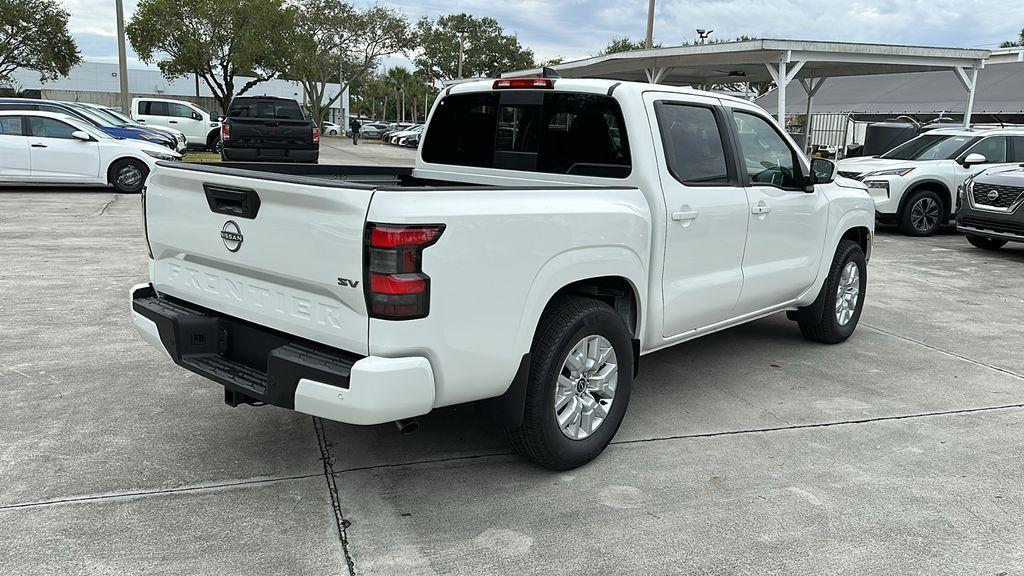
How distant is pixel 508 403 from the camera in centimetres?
350

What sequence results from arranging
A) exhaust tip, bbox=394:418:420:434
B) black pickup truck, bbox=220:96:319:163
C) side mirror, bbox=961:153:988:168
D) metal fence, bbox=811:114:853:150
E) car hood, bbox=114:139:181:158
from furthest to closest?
metal fence, bbox=811:114:853:150 → black pickup truck, bbox=220:96:319:163 → car hood, bbox=114:139:181:158 → side mirror, bbox=961:153:988:168 → exhaust tip, bbox=394:418:420:434

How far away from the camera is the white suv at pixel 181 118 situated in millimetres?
26000

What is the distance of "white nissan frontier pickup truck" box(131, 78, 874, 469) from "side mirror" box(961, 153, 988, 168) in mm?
8994

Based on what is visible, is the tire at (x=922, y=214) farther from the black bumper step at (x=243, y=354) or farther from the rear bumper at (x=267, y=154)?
the rear bumper at (x=267, y=154)

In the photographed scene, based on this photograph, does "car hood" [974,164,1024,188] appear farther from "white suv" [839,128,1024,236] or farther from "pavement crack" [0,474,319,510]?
"pavement crack" [0,474,319,510]

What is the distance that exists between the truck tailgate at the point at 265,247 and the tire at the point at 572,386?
88cm

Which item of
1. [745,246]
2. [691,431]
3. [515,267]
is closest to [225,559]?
[515,267]

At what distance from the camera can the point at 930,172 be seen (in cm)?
1288

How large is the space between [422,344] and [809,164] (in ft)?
11.9

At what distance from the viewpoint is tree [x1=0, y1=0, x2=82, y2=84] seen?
36.5 m

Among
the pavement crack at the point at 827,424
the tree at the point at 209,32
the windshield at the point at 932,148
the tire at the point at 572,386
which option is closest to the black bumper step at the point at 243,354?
the tire at the point at 572,386

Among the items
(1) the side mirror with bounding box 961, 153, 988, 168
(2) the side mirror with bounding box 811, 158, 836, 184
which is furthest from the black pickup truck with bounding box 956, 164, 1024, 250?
(2) the side mirror with bounding box 811, 158, 836, 184

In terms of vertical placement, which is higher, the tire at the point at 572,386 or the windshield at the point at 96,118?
the windshield at the point at 96,118

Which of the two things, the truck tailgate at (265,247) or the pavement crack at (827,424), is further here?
the pavement crack at (827,424)
